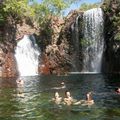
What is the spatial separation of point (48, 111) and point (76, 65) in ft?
160

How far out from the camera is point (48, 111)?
33.0m

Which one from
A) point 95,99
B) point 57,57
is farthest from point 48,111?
point 57,57

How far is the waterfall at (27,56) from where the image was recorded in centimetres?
8125

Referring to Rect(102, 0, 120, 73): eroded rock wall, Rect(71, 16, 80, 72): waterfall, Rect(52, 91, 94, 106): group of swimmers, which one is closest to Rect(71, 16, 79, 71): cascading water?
Rect(71, 16, 80, 72): waterfall

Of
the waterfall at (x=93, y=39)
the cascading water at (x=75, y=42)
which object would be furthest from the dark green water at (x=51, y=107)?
the cascading water at (x=75, y=42)

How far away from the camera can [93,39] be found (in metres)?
80.3

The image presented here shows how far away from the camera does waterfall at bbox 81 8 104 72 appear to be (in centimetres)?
7938

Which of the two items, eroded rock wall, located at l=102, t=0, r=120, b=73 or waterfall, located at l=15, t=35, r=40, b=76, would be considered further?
waterfall, located at l=15, t=35, r=40, b=76

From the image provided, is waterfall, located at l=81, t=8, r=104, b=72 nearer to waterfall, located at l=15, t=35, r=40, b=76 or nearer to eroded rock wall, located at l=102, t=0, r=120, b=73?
eroded rock wall, located at l=102, t=0, r=120, b=73

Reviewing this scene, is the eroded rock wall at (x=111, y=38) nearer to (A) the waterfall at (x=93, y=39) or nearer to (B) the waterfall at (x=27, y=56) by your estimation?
(A) the waterfall at (x=93, y=39)

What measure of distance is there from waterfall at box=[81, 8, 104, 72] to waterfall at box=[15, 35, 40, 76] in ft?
33.9

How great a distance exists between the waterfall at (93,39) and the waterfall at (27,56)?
10.3 metres

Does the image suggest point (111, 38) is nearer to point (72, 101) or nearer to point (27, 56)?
point (27, 56)

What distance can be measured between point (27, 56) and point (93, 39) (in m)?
14.2
